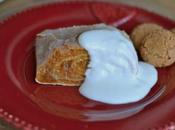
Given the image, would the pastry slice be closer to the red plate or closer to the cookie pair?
the red plate

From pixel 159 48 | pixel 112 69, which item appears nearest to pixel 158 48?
pixel 159 48

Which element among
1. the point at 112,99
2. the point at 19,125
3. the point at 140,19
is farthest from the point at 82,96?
the point at 140,19

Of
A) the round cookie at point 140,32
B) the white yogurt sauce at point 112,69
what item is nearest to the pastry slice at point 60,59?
the white yogurt sauce at point 112,69

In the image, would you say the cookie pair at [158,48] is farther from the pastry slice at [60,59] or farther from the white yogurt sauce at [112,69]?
the pastry slice at [60,59]

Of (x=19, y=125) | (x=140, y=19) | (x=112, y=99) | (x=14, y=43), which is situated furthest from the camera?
(x=140, y=19)

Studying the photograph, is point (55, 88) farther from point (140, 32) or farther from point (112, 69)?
point (140, 32)

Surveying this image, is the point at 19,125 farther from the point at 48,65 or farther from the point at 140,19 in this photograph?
the point at 140,19

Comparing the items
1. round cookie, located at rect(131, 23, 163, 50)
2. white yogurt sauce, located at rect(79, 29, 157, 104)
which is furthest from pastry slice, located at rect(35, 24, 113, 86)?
round cookie, located at rect(131, 23, 163, 50)
